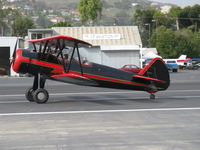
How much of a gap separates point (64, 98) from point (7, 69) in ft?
92.0

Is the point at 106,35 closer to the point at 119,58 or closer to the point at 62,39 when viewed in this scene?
the point at 119,58

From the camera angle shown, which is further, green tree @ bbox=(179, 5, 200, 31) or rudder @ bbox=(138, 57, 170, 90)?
green tree @ bbox=(179, 5, 200, 31)

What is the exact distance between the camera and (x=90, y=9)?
4144 inches

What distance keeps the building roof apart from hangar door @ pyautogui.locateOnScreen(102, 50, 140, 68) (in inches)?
128

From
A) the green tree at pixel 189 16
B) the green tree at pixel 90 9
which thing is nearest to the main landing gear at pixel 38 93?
the green tree at pixel 90 9

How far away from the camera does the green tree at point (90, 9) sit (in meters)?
105

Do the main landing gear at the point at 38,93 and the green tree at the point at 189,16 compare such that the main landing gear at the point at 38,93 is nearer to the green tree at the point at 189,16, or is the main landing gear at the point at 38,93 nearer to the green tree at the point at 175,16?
the green tree at the point at 189,16

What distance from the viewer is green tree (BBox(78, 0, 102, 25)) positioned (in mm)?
105062

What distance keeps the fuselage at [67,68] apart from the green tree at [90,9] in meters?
89.4

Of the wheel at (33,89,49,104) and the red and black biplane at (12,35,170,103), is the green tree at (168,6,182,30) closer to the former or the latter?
the red and black biplane at (12,35,170,103)

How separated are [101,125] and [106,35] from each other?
45.0 meters

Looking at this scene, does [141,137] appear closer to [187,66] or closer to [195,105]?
[195,105]

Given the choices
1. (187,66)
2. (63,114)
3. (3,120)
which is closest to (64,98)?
(63,114)

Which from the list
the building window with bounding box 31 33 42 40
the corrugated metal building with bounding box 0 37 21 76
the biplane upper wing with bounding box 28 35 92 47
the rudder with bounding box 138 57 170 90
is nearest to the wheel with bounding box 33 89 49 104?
the biplane upper wing with bounding box 28 35 92 47
